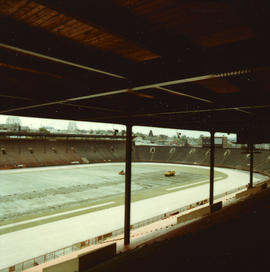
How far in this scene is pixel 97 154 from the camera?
182ft

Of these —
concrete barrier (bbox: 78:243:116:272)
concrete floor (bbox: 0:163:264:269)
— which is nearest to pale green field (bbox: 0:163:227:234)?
concrete floor (bbox: 0:163:264:269)

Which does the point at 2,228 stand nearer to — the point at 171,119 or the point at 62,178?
the point at 171,119

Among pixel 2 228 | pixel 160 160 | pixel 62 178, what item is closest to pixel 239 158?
pixel 160 160

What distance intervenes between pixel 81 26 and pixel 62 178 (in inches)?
1286

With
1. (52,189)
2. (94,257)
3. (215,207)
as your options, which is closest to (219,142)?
(52,189)

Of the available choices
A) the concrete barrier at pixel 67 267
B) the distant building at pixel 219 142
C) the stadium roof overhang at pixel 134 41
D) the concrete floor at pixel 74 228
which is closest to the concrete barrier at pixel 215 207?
the concrete floor at pixel 74 228

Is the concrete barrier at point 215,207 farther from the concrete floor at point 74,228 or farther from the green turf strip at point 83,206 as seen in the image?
the green turf strip at point 83,206

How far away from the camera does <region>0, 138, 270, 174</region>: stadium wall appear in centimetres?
4388

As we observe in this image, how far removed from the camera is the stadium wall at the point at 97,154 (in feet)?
144

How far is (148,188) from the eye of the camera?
93.9 feet

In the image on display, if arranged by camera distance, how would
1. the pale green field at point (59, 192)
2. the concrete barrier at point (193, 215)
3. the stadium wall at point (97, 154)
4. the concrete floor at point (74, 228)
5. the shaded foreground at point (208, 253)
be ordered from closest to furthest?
the shaded foreground at point (208, 253) < the concrete floor at point (74, 228) < the concrete barrier at point (193, 215) < the pale green field at point (59, 192) < the stadium wall at point (97, 154)

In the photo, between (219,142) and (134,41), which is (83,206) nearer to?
(134,41)

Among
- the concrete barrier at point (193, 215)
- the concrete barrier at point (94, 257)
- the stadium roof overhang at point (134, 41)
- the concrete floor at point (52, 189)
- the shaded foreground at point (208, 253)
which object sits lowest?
the concrete floor at point (52, 189)

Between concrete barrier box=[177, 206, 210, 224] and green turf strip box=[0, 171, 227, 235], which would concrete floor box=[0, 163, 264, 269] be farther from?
concrete barrier box=[177, 206, 210, 224]
